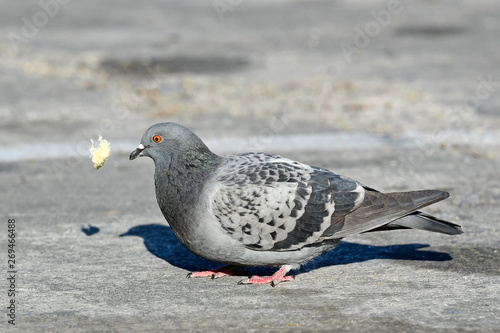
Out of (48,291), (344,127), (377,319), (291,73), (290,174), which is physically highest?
(291,73)

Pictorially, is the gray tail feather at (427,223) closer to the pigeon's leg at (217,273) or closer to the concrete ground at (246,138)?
the concrete ground at (246,138)

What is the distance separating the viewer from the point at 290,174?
16.1ft

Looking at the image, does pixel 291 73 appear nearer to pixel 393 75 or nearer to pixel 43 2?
pixel 393 75

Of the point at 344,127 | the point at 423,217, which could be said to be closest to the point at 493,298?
the point at 423,217

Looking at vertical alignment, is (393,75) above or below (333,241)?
above

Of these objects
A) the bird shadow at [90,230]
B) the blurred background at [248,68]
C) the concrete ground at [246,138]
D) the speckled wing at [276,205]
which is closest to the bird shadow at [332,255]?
the concrete ground at [246,138]

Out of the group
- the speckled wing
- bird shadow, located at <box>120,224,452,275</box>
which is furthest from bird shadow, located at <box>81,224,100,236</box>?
the speckled wing

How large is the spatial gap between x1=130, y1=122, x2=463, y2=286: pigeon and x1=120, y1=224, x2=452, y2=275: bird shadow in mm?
304

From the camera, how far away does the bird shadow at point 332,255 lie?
17.5 feet

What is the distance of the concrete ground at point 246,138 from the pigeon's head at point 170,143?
0.81m

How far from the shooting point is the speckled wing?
476cm

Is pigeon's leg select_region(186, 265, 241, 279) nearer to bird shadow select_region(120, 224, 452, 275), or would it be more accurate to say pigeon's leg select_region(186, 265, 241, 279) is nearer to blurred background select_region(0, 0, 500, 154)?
bird shadow select_region(120, 224, 452, 275)

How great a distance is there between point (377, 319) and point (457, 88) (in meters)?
7.06

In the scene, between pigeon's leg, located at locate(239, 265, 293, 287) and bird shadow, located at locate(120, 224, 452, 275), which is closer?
pigeon's leg, located at locate(239, 265, 293, 287)
